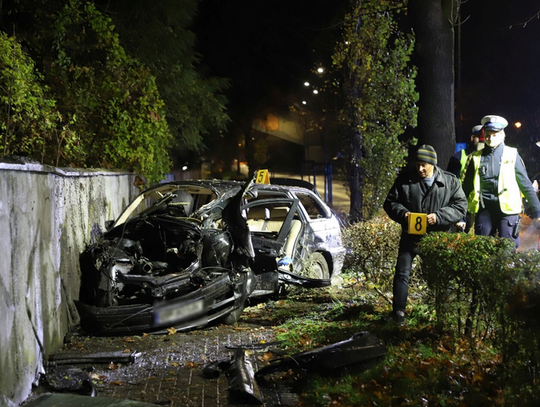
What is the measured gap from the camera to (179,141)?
915 inches

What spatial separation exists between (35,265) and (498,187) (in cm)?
486

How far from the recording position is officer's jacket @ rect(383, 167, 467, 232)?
19.9 ft

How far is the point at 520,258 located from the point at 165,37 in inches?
656

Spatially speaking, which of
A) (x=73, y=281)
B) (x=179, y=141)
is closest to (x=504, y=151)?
(x=73, y=281)

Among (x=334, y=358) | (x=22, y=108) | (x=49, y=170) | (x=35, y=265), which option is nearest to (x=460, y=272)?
(x=334, y=358)

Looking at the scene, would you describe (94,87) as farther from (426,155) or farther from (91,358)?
(426,155)

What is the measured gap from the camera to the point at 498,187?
651cm

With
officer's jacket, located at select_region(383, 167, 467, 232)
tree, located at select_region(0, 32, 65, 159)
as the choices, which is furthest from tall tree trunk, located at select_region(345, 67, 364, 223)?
officer's jacket, located at select_region(383, 167, 467, 232)

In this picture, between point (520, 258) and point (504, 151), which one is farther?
point (504, 151)

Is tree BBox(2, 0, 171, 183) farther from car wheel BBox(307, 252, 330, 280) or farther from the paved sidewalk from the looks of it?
the paved sidewalk

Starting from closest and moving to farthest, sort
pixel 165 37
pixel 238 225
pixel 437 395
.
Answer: pixel 437 395 < pixel 238 225 < pixel 165 37

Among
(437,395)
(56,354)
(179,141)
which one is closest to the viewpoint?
(437,395)

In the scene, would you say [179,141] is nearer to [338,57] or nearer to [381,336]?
[338,57]

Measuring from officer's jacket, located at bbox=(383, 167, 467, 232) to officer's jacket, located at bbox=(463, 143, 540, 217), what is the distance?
24.0 inches
